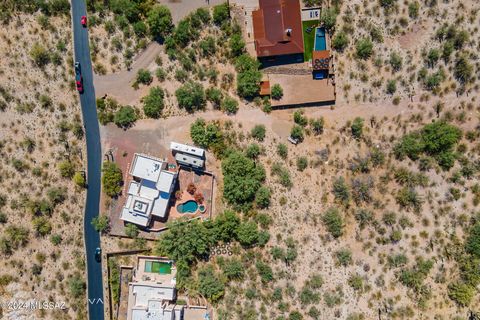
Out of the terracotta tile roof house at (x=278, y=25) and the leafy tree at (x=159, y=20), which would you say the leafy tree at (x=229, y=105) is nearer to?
the terracotta tile roof house at (x=278, y=25)


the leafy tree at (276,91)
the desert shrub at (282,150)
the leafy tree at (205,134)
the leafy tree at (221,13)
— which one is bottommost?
the desert shrub at (282,150)

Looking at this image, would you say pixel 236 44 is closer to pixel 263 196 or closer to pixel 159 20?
pixel 159 20

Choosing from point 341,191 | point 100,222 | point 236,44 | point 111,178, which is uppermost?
point 236,44

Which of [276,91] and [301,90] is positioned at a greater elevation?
[276,91]

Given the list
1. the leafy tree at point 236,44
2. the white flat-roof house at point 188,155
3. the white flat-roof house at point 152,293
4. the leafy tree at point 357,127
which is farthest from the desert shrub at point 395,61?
the white flat-roof house at point 152,293

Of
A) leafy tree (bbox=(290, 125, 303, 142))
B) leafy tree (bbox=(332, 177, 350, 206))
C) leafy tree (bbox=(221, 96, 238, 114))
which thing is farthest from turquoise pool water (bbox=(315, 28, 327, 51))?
leafy tree (bbox=(332, 177, 350, 206))

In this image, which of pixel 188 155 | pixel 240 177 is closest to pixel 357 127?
pixel 240 177

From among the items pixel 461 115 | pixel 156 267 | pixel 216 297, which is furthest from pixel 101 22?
pixel 461 115
